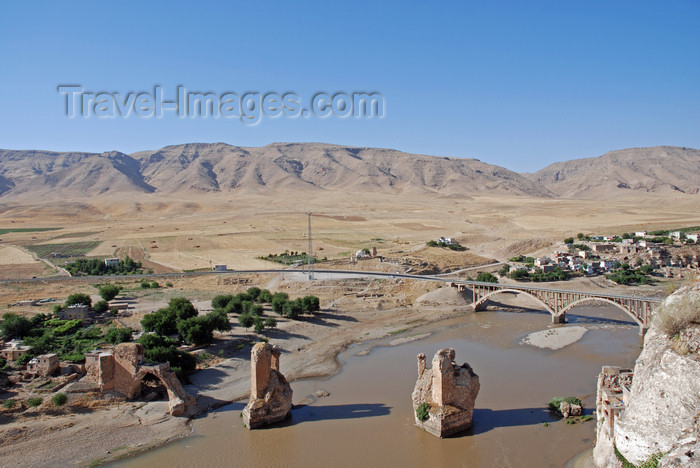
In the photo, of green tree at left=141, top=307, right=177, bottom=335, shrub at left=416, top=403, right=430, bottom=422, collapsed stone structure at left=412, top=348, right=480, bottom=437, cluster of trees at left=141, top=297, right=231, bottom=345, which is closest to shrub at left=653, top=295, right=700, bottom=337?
collapsed stone structure at left=412, top=348, right=480, bottom=437

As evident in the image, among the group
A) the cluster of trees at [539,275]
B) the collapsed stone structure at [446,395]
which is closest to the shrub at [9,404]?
the collapsed stone structure at [446,395]

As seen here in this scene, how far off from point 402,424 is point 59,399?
1893cm

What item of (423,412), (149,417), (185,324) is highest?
(185,324)

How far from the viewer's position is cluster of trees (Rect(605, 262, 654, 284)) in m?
67.7

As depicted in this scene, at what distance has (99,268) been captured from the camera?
7725 cm

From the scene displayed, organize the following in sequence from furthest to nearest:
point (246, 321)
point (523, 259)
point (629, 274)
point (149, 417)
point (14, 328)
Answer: point (523, 259), point (629, 274), point (246, 321), point (14, 328), point (149, 417)

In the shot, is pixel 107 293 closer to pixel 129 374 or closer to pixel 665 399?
pixel 129 374

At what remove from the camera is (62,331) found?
41.6m

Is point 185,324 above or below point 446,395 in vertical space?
above

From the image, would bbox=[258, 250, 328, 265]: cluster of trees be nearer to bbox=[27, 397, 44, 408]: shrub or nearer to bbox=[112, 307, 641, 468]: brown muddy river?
bbox=[112, 307, 641, 468]: brown muddy river

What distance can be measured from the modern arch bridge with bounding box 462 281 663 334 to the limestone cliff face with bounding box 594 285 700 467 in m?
29.7

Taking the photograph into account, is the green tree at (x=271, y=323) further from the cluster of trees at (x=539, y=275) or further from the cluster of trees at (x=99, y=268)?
the cluster of trees at (x=99, y=268)

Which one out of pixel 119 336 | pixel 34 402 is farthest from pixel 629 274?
pixel 34 402

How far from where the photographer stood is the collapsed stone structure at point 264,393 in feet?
88.0
